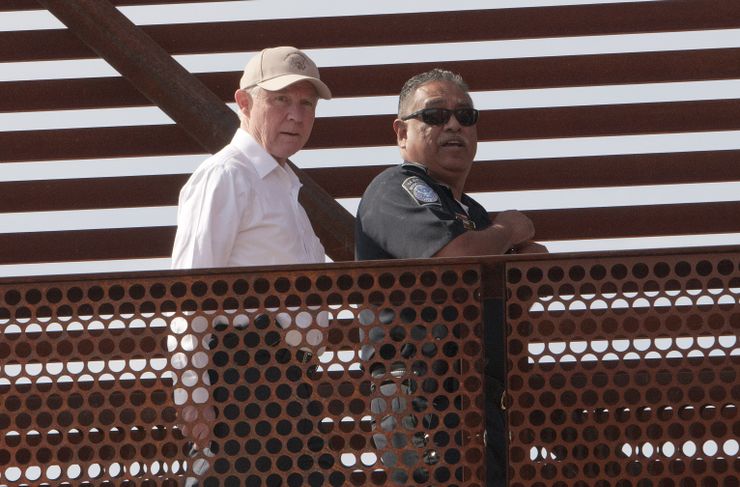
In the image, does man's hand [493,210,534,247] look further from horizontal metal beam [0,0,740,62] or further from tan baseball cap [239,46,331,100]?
horizontal metal beam [0,0,740,62]

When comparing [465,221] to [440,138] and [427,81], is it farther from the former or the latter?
[427,81]

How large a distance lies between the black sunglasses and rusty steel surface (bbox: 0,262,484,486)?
2.79ft

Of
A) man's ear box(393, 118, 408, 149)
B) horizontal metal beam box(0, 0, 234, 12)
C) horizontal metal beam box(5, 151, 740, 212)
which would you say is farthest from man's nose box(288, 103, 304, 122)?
horizontal metal beam box(0, 0, 234, 12)

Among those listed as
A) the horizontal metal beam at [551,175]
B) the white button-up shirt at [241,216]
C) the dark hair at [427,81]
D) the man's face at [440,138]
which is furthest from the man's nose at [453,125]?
the horizontal metal beam at [551,175]

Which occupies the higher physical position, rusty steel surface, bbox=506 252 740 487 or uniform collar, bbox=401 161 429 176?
uniform collar, bbox=401 161 429 176

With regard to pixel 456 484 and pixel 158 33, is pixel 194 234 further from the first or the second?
pixel 158 33

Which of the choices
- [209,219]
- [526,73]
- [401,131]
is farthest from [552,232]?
[209,219]

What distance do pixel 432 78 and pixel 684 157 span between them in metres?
2.11

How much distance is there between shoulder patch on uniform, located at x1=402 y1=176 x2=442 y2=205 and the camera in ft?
16.1

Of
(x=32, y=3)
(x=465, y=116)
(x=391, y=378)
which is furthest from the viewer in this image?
(x=32, y=3)

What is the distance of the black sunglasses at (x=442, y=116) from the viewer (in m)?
5.29

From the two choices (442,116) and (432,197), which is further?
(442,116)

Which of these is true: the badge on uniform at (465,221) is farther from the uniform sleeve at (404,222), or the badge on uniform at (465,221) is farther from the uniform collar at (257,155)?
the uniform collar at (257,155)

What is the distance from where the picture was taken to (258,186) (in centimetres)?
502
